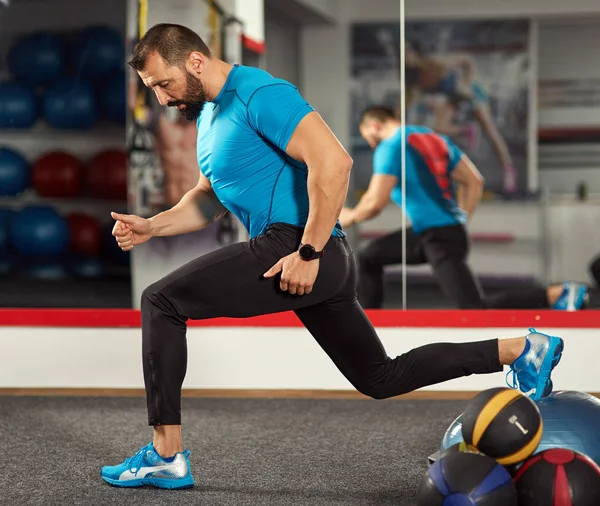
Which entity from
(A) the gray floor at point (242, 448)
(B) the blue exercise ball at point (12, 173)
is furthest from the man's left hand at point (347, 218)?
(B) the blue exercise ball at point (12, 173)

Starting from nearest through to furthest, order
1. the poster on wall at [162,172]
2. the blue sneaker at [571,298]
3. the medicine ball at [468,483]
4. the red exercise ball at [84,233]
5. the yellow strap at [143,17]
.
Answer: the medicine ball at [468,483], the blue sneaker at [571,298], the yellow strap at [143,17], the poster on wall at [162,172], the red exercise ball at [84,233]

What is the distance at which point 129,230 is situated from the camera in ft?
9.19

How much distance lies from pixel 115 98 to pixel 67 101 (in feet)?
1.01

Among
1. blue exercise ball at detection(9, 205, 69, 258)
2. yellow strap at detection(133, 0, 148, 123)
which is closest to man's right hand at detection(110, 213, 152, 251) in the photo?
yellow strap at detection(133, 0, 148, 123)

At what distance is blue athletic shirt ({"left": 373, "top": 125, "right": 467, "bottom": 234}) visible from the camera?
4387 mm

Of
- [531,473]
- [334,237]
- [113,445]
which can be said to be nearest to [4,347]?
[113,445]

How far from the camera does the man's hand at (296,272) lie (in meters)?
2.59

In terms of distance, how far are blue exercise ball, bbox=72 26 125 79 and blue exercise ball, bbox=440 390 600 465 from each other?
3.68 metres

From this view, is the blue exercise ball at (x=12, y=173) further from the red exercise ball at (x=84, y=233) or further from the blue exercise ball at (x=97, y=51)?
the blue exercise ball at (x=97, y=51)

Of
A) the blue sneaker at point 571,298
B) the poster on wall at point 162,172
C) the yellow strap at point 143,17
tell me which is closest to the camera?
the blue sneaker at point 571,298

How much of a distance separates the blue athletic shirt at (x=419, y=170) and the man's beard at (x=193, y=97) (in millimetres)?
1790

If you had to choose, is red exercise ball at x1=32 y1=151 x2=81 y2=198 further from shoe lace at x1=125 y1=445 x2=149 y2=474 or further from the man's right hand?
shoe lace at x1=125 y1=445 x2=149 y2=474

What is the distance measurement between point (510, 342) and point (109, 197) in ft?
11.9

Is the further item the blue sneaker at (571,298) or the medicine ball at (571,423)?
the blue sneaker at (571,298)
